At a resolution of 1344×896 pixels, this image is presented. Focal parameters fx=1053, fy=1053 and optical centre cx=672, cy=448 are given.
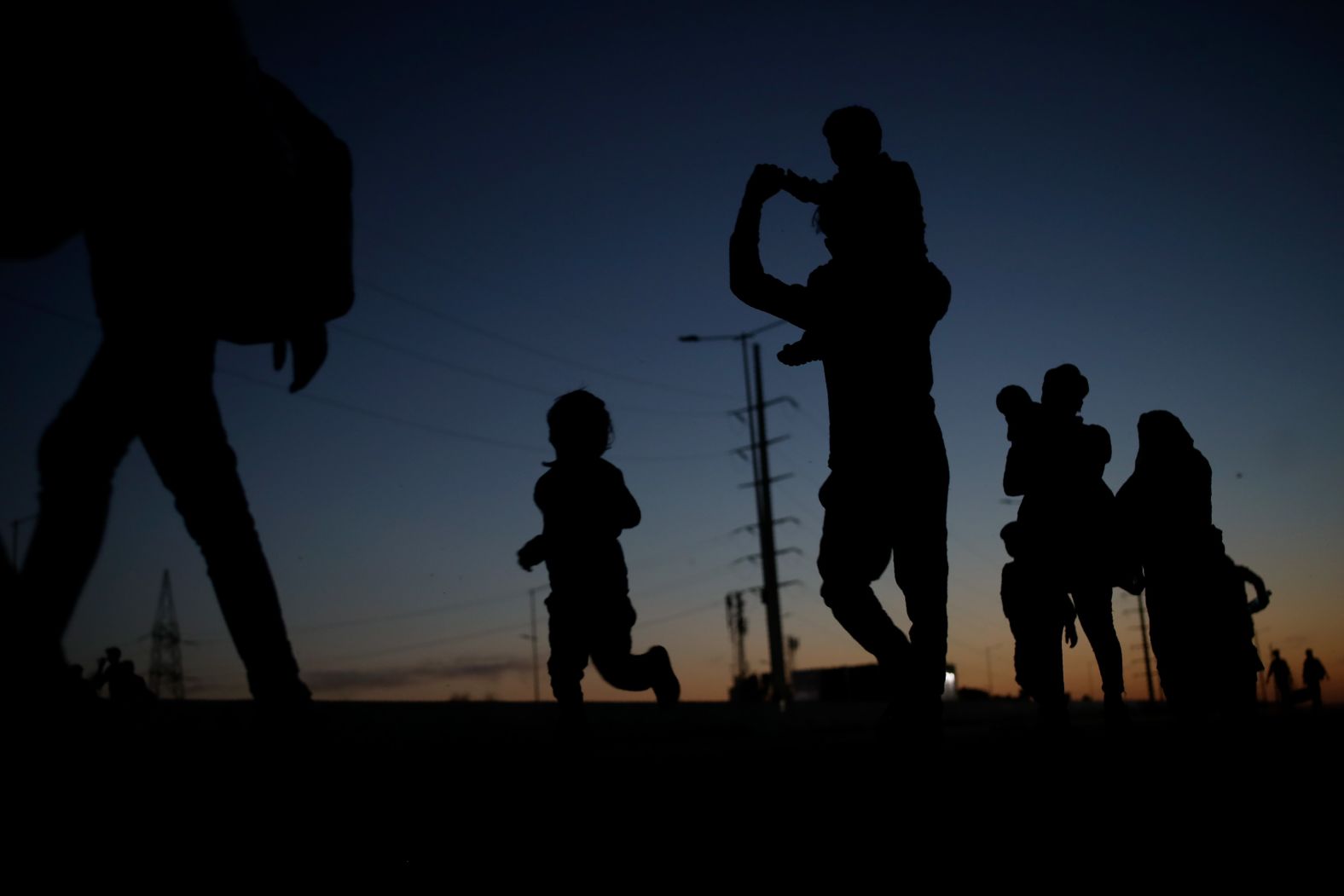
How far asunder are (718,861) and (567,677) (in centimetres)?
377

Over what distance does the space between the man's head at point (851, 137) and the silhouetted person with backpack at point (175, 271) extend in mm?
2138

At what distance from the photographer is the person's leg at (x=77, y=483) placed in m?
2.33

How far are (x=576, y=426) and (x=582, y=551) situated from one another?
2.28 feet

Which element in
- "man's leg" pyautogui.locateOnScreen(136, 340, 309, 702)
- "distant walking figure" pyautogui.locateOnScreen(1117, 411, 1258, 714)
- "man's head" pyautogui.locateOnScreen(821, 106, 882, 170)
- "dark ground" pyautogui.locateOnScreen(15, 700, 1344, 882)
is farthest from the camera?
"distant walking figure" pyautogui.locateOnScreen(1117, 411, 1258, 714)

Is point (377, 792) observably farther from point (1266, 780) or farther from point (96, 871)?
point (1266, 780)

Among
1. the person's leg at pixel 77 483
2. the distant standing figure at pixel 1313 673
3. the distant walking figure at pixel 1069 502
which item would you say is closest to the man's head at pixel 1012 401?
the distant walking figure at pixel 1069 502

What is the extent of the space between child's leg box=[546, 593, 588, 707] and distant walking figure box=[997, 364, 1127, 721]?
2801 millimetres

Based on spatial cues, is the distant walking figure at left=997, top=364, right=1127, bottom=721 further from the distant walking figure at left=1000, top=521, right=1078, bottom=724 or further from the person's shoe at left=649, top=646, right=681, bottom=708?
the person's shoe at left=649, top=646, right=681, bottom=708

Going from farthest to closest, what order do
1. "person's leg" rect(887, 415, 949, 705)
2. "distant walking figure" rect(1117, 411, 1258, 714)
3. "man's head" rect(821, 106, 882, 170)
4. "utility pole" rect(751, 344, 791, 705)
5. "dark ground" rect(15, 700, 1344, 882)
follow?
"utility pole" rect(751, 344, 791, 705)
"distant walking figure" rect(1117, 411, 1258, 714)
"man's head" rect(821, 106, 882, 170)
"person's leg" rect(887, 415, 949, 705)
"dark ground" rect(15, 700, 1344, 882)

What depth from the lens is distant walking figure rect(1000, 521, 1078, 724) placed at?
6.47m

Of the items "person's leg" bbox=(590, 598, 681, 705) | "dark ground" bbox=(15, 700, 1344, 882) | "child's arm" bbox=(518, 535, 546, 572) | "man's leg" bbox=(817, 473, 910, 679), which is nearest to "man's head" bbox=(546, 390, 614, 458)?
"child's arm" bbox=(518, 535, 546, 572)

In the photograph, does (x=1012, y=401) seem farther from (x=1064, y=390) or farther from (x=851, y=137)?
(x=851, y=137)

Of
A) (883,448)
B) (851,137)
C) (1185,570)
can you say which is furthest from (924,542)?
(1185,570)

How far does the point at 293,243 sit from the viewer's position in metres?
3.01
